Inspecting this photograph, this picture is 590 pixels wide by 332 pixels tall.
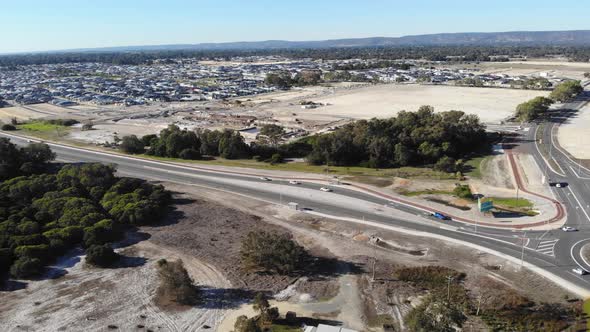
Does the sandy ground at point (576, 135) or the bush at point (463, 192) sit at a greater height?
the sandy ground at point (576, 135)

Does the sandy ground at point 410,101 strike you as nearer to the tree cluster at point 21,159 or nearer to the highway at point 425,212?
the highway at point 425,212

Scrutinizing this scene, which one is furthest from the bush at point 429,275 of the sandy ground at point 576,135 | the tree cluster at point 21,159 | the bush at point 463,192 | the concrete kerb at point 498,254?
the tree cluster at point 21,159

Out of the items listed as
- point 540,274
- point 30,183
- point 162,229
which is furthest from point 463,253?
point 30,183

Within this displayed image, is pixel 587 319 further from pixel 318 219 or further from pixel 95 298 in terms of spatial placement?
pixel 95 298

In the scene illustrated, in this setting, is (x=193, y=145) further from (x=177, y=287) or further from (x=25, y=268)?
(x=177, y=287)

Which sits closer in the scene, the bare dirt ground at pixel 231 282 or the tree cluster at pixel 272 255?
the bare dirt ground at pixel 231 282

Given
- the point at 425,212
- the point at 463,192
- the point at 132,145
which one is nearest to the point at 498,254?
the point at 425,212
